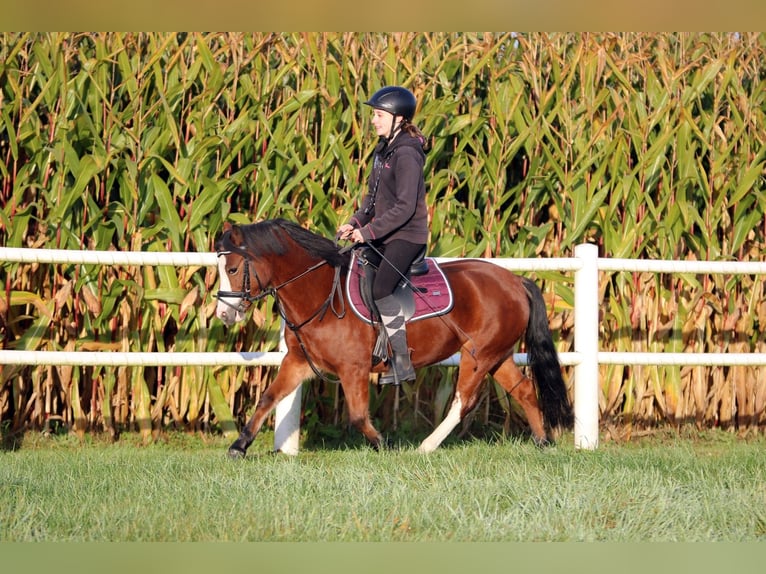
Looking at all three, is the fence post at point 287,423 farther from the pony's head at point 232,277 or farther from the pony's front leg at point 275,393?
the pony's head at point 232,277

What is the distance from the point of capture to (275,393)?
579 cm

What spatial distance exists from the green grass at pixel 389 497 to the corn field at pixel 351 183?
129cm

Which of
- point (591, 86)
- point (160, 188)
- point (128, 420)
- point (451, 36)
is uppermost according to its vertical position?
point (451, 36)

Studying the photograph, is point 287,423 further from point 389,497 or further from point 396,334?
point 389,497

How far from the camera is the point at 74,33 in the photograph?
6.82 meters

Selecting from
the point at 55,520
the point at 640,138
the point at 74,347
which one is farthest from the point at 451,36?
the point at 55,520

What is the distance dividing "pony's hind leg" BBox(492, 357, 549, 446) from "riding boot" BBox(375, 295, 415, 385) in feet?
3.15

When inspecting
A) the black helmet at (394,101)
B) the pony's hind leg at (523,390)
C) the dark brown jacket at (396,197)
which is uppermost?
the black helmet at (394,101)

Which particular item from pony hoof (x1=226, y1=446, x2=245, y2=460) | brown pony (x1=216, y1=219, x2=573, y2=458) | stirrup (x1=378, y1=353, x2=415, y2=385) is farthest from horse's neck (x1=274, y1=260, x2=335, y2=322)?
pony hoof (x1=226, y1=446, x2=245, y2=460)

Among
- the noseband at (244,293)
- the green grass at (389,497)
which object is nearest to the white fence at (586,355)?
the green grass at (389,497)

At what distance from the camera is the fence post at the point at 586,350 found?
6.54 meters

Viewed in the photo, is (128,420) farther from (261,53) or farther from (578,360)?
(578,360)

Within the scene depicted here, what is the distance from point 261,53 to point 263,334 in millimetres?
2317

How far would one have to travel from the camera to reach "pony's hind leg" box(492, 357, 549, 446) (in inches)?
251
